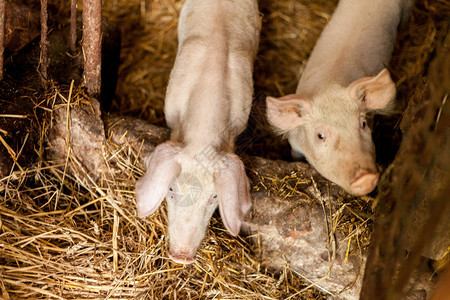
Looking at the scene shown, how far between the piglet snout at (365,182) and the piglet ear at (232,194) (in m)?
0.78

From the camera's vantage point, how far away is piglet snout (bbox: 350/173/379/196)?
9.92 feet

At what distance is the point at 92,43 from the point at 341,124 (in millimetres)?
2037

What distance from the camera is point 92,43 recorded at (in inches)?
136

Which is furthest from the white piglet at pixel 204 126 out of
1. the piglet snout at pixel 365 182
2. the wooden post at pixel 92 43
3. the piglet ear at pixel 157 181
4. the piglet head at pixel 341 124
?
the piglet snout at pixel 365 182

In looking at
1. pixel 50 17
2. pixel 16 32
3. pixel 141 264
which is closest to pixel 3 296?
pixel 141 264

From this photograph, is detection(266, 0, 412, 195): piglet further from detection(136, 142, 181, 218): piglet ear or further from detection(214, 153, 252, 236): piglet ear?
detection(136, 142, 181, 218): piglet ear

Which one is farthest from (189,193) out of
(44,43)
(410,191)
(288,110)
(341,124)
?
(44,43)

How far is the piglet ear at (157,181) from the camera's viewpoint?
3029mm

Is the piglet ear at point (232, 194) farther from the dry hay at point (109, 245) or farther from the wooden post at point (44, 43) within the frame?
the wooden post at point (44, 43)

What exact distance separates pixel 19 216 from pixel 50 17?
2.04 meters

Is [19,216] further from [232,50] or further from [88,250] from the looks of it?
[232,50]

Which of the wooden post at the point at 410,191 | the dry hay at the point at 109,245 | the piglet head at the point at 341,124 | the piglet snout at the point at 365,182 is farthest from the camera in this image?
the dry hay at the point at 109,245

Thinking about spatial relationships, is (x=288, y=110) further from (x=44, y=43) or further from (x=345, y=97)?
(x=44, y=43)

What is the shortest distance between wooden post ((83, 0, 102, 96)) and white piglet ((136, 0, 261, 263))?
0.66 m
